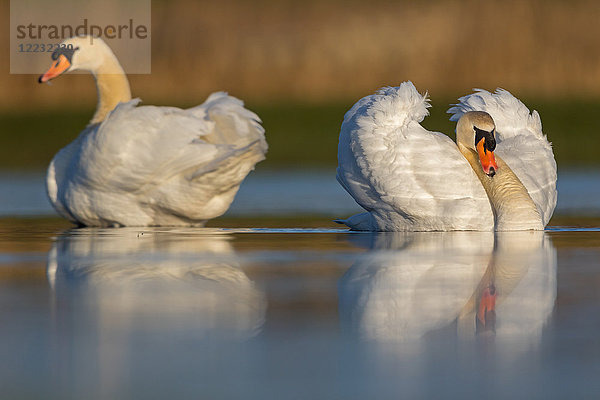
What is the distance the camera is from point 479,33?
3734 cm

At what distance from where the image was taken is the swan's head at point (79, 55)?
36.6ft

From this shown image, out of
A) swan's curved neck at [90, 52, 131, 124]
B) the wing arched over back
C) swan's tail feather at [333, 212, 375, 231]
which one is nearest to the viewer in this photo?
the wing arched over back

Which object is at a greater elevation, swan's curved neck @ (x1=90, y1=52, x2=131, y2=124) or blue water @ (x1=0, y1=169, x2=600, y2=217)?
swan's curved neck @ (x1=90, y1=52, x2=131, y2=124)

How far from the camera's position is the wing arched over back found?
8.12 meters

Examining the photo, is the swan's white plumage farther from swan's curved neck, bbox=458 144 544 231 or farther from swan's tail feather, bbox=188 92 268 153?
swan's curved neck, bbox=458 144 544 231

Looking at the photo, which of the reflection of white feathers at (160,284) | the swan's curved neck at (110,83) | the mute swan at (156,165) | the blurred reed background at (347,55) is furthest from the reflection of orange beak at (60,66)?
the blurred reed background at (347,55)

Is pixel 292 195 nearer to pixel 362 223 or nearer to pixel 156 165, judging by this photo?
pixel 156 165

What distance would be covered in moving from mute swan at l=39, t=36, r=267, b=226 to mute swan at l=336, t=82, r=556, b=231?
123 centimetres

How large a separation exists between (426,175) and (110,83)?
397 centimetres

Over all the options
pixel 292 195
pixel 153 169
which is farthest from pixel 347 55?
pixel 153 169

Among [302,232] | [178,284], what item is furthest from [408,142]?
[178,284]

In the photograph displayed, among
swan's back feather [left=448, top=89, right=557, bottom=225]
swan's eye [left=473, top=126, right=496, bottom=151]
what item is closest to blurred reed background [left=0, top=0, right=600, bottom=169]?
swan's back feather [left=448, top=89, right=557, bottom=225]

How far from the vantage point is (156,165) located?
9.29m

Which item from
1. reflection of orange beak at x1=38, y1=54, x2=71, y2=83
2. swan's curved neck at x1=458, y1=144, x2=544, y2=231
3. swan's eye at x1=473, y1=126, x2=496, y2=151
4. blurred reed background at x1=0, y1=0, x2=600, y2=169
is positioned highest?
blurred reed background at x1=0, y1=0, x2=600, y2=169
